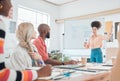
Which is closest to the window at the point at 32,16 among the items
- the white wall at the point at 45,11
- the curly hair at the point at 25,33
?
the white wall at the point at 45,11

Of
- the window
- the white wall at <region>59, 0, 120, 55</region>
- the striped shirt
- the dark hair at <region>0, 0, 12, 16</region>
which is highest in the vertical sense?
the white wall at <region>59, 0, 120, 55</region>

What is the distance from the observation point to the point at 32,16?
4.92 m

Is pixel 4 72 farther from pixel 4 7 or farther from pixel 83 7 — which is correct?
pixel 83 7

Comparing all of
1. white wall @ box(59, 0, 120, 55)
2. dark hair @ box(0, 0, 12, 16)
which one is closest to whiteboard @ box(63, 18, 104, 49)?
white wall @ box(59, 0, 120, 55)

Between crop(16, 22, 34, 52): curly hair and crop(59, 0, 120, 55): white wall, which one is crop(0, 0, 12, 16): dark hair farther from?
crop(59, 0, 120, 55): white wall

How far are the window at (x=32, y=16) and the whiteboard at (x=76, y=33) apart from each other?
0.66 metres

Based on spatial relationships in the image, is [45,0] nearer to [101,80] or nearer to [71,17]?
[71,17]

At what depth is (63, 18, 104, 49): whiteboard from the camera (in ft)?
15.9

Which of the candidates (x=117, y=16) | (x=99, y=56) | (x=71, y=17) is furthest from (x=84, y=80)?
(x=71, y=17)

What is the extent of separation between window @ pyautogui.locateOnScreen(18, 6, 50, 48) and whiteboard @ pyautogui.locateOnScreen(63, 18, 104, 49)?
2.18 ft

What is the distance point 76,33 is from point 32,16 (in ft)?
4.38

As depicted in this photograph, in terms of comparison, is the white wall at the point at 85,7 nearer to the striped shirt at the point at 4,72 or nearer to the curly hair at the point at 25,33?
the curly hair at the point at 25,33

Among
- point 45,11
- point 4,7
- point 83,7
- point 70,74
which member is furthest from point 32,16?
point 4,7

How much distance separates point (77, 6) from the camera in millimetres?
5047
